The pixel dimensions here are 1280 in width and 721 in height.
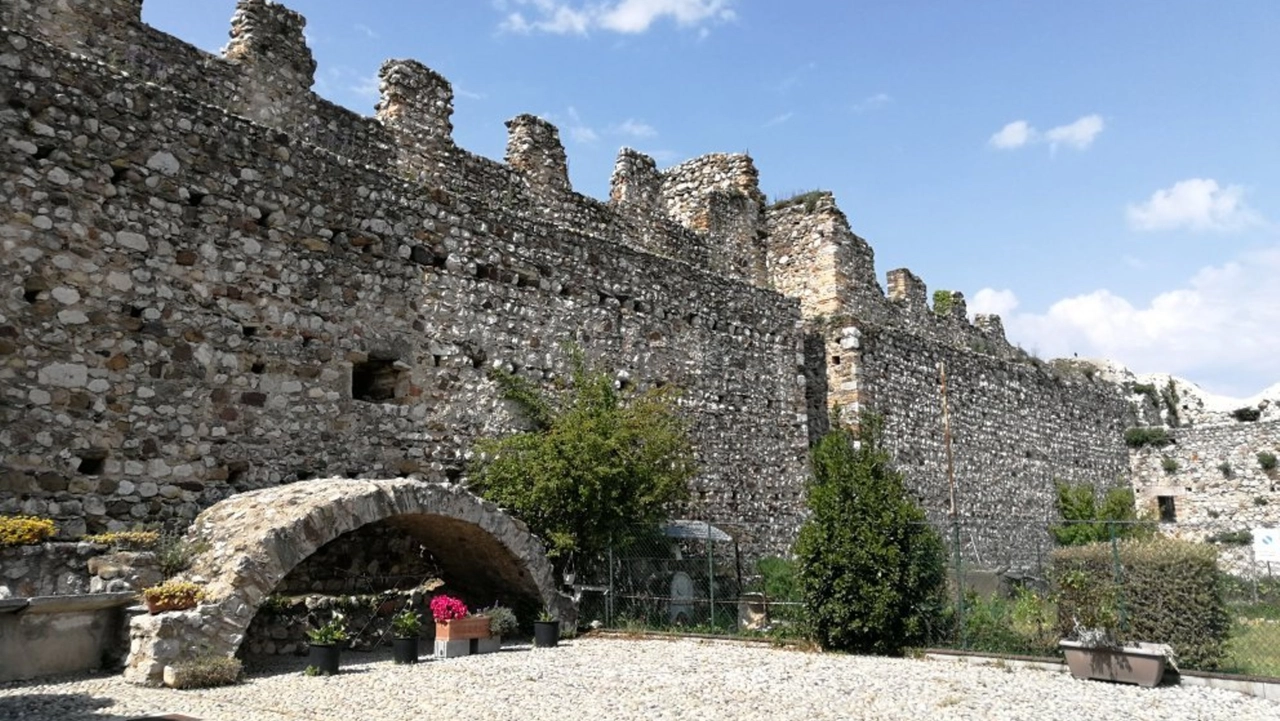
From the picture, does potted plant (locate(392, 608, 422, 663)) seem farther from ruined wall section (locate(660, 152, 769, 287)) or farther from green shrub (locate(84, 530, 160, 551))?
ruined wall section (locate(660, 152, 769, 287))

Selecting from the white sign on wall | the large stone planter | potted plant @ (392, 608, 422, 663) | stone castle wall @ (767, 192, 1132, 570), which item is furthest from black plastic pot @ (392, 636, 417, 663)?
the white sign on wall

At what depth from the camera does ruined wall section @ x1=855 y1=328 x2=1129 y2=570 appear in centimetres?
2111

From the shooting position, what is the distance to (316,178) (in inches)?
480

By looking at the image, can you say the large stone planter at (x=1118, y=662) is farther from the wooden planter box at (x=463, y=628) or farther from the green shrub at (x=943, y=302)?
the green shrub at (x=943, y=302)

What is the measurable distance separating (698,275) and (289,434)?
8230 millimetres

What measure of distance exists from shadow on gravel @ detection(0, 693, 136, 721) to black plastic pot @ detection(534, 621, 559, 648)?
514cm

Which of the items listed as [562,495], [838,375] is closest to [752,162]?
[838,375]

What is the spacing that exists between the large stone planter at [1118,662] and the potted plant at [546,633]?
18.7 feet

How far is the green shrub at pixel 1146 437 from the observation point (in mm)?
29453

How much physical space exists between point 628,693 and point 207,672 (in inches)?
143

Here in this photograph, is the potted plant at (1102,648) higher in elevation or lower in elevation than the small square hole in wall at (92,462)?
lower

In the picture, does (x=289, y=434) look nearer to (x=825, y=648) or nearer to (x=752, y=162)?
(x=825, y=648)

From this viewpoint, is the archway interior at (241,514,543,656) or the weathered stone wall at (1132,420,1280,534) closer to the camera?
the archway interior at (241,514,543,656)

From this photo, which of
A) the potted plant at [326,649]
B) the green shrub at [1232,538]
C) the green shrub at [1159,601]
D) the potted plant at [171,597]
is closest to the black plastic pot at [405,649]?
the potted plant at [326,649]
